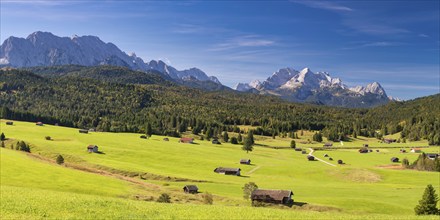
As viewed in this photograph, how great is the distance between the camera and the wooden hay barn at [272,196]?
76.0m

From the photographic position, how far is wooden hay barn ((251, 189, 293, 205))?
76.0 metres

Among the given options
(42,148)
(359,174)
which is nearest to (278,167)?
(359,174)

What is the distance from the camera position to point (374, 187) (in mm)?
101188

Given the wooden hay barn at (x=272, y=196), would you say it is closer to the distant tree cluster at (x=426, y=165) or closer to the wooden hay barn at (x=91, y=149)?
the wooden hay barn at (x=91, y=149)

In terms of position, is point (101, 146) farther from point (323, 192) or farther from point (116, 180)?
point (323, 192)

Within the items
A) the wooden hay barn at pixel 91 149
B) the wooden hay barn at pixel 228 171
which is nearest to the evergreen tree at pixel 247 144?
the wooden hay barn at pixel 228 171

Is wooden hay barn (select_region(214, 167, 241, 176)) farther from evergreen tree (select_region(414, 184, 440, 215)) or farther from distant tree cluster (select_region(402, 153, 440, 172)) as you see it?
distant tree cluster (select_region(402, 153, 440, 172))

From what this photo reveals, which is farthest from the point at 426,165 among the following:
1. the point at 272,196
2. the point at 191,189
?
the point at 191,189

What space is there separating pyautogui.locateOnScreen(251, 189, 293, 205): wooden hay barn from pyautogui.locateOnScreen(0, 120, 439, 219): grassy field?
314 cm

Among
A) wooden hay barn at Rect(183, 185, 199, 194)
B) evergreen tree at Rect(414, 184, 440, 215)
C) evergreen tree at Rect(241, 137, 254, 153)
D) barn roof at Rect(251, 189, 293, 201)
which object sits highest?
evergreen tree at Rect(241, 137, 254, 153)

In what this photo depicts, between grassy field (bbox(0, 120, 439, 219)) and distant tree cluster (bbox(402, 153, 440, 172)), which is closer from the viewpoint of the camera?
grassy field (bbox(0, 120, 439, 219))

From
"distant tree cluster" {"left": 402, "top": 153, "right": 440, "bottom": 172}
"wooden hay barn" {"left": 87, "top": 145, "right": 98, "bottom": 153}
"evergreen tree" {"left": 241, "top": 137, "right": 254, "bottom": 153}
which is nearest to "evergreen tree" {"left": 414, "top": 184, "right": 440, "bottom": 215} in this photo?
"distant tree cluster" {"left": 402, "top": 153, "right": 440, "bottom": 172}

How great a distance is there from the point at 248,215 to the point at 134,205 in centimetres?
1374

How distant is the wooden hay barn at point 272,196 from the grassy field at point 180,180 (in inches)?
124
